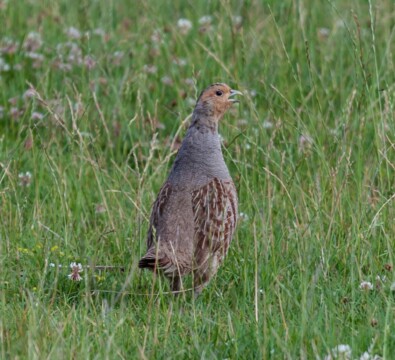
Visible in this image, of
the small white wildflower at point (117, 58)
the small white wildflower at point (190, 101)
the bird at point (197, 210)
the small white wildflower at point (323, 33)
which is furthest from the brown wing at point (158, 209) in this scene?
the small white wildflower at point (323, 33)

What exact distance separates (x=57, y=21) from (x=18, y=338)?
4739 mm

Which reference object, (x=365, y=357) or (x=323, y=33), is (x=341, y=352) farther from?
(x=323, y=33)

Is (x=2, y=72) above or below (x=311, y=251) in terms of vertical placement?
above

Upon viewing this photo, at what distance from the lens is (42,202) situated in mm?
6121

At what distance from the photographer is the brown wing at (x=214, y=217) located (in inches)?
207

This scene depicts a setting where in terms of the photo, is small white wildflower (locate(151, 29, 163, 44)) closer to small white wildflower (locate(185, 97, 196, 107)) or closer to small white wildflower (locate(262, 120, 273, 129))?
small white wildflower (locate(185, 97, 196, 107))

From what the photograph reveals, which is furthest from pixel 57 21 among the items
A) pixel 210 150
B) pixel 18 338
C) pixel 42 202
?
pixel 18 338

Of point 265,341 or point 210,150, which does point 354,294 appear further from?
point 210,150

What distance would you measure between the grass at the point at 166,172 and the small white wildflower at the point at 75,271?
7 centimetres

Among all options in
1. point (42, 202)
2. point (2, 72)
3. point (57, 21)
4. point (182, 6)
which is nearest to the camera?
point (42, 202)

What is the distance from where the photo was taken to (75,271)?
516cm

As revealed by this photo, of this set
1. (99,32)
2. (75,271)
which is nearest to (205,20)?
(99,32)

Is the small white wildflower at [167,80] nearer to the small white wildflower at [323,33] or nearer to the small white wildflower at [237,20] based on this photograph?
the small white wildflower at [237,20]

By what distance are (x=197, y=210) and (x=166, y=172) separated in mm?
1358
